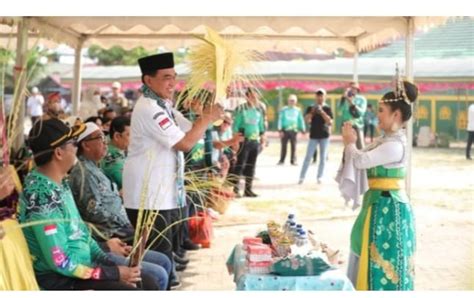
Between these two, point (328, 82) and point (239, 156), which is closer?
point (239, 156)

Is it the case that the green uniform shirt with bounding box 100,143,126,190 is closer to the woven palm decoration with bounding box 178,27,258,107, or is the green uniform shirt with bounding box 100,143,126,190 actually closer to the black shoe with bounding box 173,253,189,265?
the black shoe with bounding box 173,253,189,265

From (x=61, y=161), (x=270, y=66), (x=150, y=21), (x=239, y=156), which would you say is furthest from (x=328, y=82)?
(x=61, y=161)

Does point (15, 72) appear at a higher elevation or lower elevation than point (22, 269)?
higher

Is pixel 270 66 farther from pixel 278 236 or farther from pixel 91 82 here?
pixel 278 236

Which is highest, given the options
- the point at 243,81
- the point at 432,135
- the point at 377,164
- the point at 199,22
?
the point at 199,22

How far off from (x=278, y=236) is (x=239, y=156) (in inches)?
219

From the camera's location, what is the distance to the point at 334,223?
700cm

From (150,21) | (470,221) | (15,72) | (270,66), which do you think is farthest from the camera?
(270,66)

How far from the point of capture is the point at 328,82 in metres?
21.1

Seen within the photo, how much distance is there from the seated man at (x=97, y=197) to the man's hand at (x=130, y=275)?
1.42ft

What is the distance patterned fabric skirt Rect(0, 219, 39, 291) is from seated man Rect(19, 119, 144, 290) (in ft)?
0.25

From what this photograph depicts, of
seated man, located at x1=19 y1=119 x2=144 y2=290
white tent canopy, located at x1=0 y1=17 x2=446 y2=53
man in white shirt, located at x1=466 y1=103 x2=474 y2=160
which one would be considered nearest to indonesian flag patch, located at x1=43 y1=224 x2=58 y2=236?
seated man, located at x1=19 y1=119 x2=144 y2=290

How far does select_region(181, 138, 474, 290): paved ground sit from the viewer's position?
15.8 feet

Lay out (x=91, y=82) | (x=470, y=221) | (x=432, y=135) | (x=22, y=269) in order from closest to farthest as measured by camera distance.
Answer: (x=22, y=269) → (x=470, y=221) → (x=432, y=135) → (x=91, y=82)
